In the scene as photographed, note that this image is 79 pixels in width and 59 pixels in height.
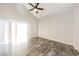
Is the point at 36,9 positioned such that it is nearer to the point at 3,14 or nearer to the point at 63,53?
the point at 3,14

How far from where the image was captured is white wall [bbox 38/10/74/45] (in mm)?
1865

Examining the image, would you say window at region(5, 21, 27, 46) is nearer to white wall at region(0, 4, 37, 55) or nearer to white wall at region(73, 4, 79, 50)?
white wall at region(0, 4, 37, 55)

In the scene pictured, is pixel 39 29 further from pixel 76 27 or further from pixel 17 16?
pixel 76 27

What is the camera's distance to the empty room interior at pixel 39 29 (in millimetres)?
1846

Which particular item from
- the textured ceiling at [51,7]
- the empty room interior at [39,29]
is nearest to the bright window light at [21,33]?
the empty room interior at [39,29]

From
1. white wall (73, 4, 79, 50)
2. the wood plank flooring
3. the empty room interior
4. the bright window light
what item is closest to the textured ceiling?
the empty room interior

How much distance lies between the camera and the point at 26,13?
189cm

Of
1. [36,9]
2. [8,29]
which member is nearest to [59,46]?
[36,9]

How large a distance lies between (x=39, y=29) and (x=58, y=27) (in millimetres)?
321

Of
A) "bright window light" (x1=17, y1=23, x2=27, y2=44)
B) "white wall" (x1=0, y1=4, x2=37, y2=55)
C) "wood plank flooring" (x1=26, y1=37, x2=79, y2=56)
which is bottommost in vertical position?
"wood plank flooring" (x1=26, y1=37, x2=79, y2=56)

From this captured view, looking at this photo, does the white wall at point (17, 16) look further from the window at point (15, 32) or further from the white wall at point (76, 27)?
the white wall at point (76, 27)

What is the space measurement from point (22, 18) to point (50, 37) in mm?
563

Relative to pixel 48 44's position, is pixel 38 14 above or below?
above

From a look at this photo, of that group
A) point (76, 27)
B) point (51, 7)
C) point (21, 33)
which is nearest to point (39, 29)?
point (21, 33)
